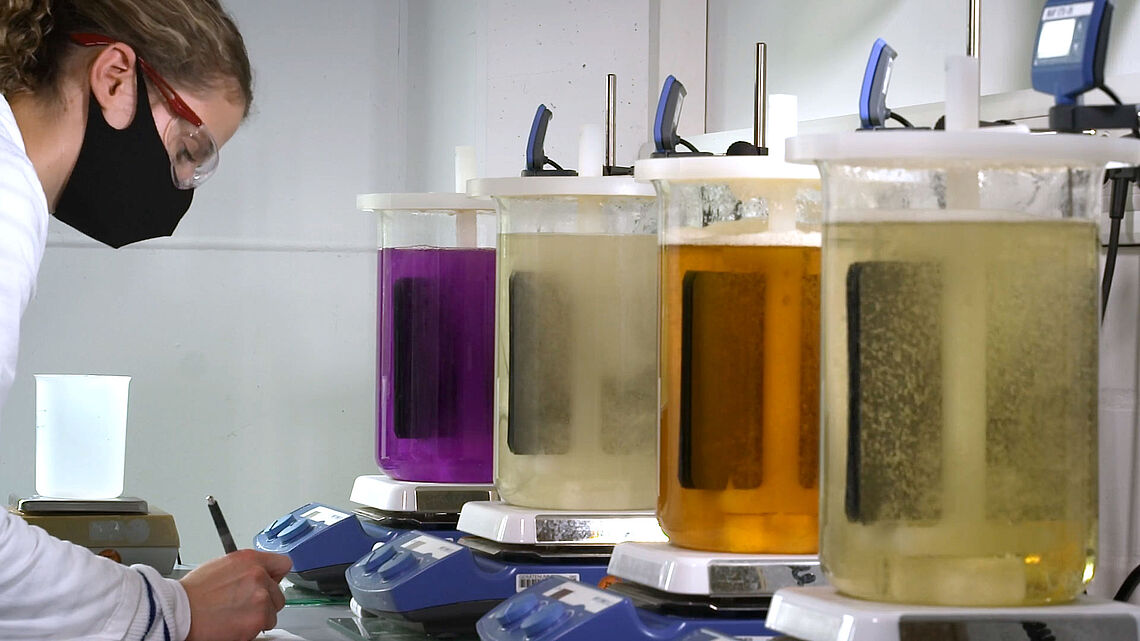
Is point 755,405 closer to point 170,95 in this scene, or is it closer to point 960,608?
→ point 960,608

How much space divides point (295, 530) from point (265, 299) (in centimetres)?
139

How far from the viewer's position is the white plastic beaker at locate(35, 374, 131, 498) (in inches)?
89.0

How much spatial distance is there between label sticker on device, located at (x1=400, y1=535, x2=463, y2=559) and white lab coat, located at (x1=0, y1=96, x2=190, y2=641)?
0.94 feet

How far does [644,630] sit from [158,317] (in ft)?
7.34

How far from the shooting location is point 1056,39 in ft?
3.49

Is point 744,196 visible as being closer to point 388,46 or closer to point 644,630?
point 644,630

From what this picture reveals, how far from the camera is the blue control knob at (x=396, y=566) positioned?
5.06 feet

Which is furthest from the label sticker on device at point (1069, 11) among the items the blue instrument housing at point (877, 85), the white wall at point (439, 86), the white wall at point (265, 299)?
the white wall at point (265, 299)

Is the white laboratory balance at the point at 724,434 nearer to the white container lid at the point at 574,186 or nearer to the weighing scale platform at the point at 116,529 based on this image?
the white container lid at the point at 574,186

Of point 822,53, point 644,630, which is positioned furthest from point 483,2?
point 644,630

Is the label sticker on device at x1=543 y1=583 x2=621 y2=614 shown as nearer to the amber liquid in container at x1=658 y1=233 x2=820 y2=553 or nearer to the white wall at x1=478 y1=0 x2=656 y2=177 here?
the amber liquid in container at x1=658 y1=233 x2=820 y2=553

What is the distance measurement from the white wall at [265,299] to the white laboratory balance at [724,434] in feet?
6.71

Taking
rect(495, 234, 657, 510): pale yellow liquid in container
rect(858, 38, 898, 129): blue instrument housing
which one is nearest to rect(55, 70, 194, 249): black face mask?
rect(495, 234, 657, 510): pale yellow liquid in container

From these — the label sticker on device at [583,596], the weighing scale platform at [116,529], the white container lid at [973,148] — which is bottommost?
the weighing scale platform at [116,529]
